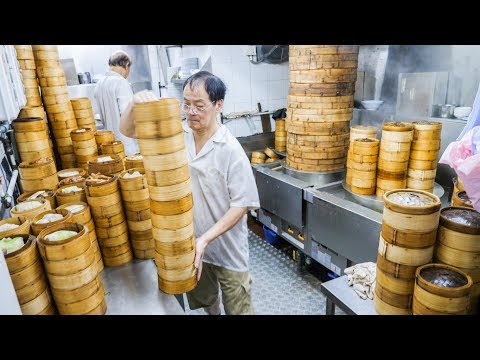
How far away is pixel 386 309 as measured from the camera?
185 centimetres

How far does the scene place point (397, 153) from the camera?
2846mm

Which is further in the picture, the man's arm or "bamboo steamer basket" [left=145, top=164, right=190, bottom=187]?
the man's arm

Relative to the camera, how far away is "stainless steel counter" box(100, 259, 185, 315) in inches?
64.8

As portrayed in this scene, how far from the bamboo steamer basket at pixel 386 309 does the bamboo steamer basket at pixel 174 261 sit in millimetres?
1141

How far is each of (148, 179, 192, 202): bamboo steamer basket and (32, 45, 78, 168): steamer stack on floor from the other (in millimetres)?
1764

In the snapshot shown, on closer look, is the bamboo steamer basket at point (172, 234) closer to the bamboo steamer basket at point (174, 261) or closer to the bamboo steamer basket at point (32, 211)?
the bamboo steamer basket at point (174, 261)

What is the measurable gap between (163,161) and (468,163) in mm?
1292

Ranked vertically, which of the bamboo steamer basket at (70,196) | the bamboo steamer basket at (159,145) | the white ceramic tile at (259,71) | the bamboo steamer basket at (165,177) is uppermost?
the white ceramic tile at (259,71)

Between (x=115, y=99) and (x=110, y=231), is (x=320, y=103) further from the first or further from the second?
(x=110, y=231)

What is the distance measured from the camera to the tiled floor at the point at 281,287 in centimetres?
335

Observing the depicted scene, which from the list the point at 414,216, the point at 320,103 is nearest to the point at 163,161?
the point at 414,216

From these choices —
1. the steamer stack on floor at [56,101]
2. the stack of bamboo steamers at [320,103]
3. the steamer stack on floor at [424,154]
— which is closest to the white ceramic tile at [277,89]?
the stack of bamboo steamers at [320,103]

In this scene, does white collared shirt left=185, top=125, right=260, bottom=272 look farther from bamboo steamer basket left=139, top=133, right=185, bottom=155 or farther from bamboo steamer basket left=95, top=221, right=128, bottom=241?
bamboo steamer basket left=139, top=133, right=185, bottom=155

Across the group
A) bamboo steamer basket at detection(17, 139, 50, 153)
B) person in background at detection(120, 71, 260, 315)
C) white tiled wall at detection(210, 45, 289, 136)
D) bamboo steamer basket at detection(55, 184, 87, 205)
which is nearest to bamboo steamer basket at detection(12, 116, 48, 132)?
bamboo steamer basket at detection(17, 139, 50, 153)
